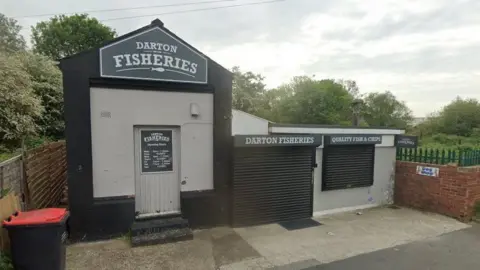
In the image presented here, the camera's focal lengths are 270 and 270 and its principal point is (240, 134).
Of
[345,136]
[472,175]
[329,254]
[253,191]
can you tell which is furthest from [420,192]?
[253,191]

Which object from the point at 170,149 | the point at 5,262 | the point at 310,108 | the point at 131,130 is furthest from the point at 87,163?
the point at 310,108

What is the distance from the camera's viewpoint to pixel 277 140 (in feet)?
20.2

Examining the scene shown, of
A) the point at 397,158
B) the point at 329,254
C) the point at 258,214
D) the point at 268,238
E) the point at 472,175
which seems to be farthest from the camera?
the point at 397,158

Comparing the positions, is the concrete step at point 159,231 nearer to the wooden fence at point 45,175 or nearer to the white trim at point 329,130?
the wooden fence at point 45,175

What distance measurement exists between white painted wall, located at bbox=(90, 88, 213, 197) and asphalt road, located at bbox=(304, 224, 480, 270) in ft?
10.3

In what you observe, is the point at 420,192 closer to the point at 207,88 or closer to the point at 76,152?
the point at 207,88

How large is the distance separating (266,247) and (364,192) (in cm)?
415

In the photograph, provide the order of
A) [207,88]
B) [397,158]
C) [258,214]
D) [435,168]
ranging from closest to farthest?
1. [207,88]
2. [258,214]
3. [435,168]
4. [397,158]

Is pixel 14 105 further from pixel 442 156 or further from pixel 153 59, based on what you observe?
pixel 442 156

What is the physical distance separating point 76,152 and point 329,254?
496cm

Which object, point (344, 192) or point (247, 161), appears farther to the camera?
point (344, 192)

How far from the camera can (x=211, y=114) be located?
19.5ft

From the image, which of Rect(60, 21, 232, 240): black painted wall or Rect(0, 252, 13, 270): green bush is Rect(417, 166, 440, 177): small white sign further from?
Rect(0, 252, 13, 270): green bush

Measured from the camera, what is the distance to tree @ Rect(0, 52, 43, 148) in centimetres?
620
